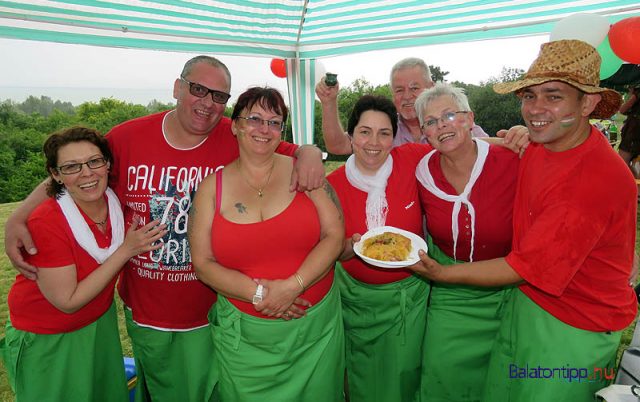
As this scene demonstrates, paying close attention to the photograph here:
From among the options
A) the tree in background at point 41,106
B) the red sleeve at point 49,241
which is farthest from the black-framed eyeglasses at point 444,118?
the tree in background at point 41,106

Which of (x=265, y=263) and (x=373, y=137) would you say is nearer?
(x=265, y=263)

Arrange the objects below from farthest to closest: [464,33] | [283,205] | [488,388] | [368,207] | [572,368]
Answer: [464,33] < [368,207] < [488,388] < [283,205] < [572,368]

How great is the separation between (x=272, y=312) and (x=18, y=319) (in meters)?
1.43

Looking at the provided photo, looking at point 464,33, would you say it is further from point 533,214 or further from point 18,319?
point 18,319

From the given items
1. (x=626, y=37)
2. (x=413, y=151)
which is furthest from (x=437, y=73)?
(x=413, y=151)

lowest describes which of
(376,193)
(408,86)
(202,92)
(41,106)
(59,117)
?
(376,193)

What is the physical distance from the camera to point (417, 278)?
2805mm

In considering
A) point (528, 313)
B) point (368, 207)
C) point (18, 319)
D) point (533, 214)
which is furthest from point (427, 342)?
point (18, 319)

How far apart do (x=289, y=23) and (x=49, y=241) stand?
3.56 m

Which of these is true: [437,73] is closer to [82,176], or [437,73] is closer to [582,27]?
[582,27]

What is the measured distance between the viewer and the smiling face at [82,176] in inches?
87.0

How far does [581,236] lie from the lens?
183 centimetres

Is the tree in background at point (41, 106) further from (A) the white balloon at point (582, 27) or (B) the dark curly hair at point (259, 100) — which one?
(A) the white balloon at point (582, 27)

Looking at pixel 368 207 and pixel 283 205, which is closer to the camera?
pixel 283 205
